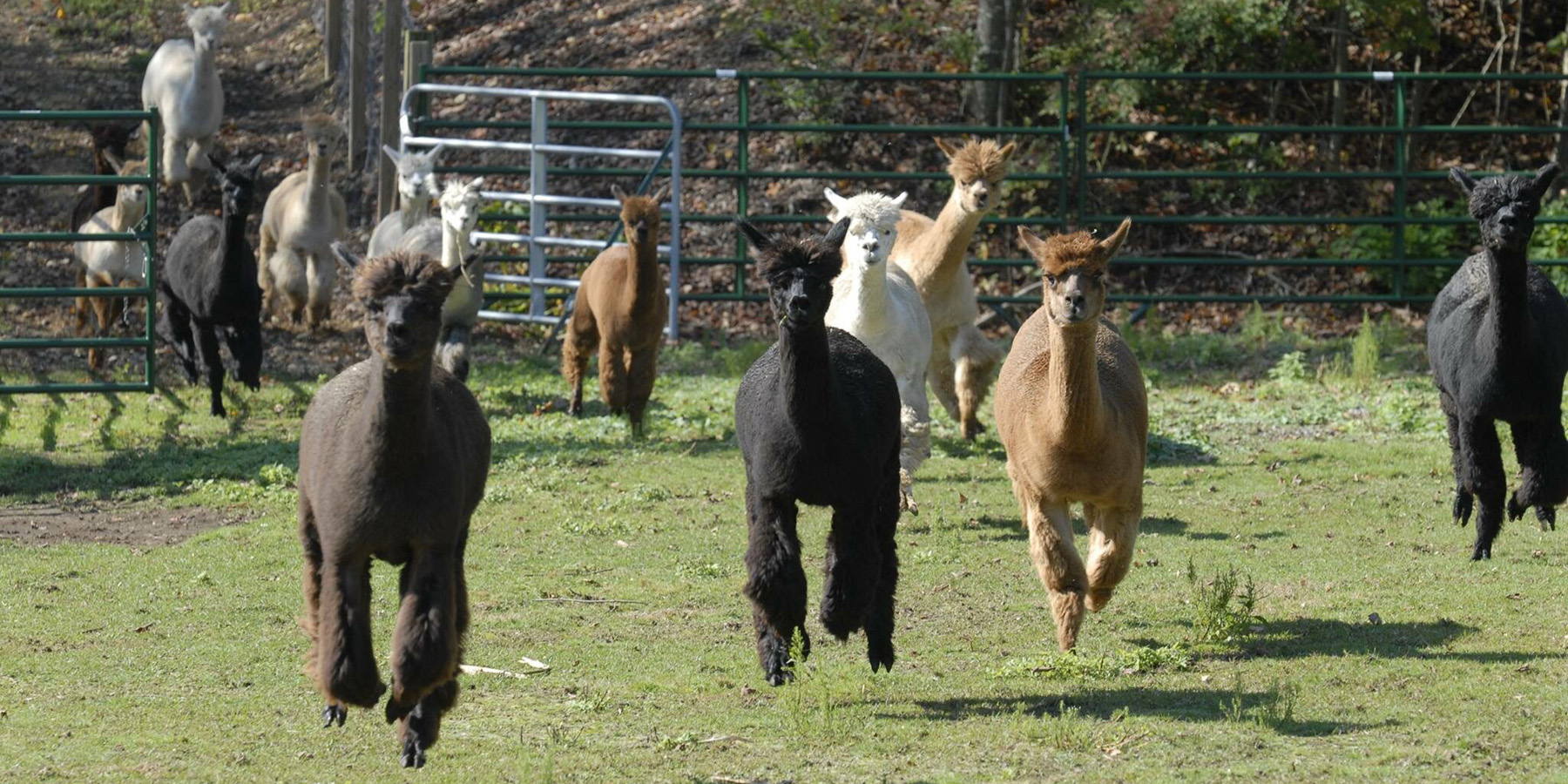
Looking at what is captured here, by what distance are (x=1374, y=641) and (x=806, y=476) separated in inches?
92.4

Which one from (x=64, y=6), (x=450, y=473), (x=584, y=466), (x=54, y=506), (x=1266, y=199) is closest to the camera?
(x=450, y=473)

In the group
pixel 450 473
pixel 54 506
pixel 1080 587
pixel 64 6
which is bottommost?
pixel 54 506

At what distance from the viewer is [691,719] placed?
19.8 feet

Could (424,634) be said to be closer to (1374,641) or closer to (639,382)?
(1374,641)

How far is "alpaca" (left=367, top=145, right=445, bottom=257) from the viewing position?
13711mm

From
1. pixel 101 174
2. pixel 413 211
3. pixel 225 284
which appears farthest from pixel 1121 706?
pixel 101 174

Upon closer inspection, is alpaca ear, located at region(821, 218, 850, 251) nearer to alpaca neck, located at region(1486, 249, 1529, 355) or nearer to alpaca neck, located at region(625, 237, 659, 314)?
alpaca neck, located at region(1486, 249, 1529, 355)

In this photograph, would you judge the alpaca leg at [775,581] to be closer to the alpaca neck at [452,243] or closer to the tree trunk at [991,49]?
the alpaca neck at [452,243]

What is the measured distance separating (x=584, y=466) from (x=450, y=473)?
18.2ft

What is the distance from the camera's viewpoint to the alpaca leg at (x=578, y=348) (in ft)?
39.9

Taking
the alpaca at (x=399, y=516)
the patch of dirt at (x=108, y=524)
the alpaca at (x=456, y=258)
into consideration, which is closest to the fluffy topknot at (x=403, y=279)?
the alpaca at (x=399, y=516)

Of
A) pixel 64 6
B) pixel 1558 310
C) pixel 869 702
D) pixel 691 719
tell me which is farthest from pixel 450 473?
pixel 64 6

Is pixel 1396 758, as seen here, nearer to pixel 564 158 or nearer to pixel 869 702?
pixel 869 702

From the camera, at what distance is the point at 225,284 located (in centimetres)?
1195
